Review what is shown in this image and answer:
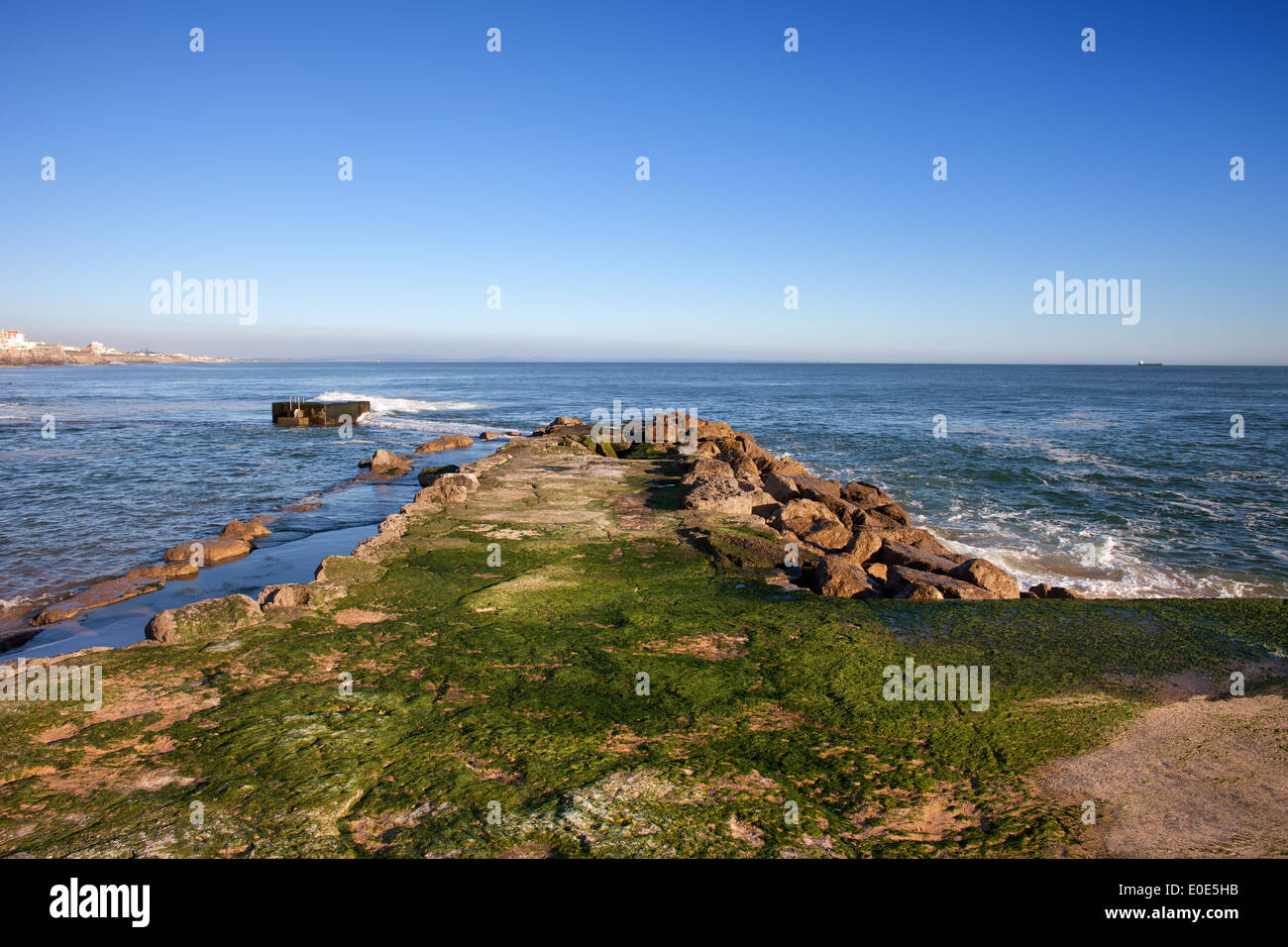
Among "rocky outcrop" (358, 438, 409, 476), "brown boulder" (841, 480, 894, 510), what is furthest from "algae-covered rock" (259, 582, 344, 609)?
"rocky outcrop" (358, 438, 409, 476)

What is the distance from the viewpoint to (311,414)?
124 ft

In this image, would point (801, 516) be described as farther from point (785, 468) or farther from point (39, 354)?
point (39, 354)

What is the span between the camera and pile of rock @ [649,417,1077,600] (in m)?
8.16

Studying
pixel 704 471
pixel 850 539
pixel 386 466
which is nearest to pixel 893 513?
pixel 850 539

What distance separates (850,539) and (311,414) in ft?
113

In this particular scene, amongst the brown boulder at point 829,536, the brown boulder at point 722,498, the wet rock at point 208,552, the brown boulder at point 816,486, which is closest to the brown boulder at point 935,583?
the brown boulder at point 829,536

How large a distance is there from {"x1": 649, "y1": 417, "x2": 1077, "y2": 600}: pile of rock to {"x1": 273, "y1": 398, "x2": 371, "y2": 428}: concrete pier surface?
89.4 feet

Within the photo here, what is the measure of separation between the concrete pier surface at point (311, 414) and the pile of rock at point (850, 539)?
27.3 meters

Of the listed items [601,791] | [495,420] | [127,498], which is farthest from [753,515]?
[495,420]

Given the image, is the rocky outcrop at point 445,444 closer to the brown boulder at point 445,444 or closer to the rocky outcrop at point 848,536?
the brown boulder at point 445,444

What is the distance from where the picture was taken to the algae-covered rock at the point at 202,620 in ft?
19.9

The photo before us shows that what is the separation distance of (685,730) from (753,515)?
7.15m
